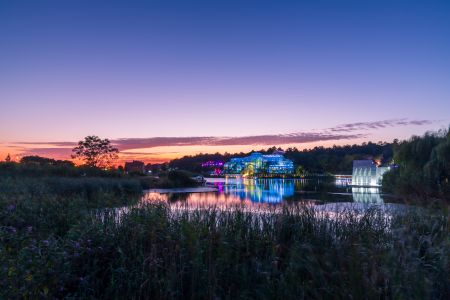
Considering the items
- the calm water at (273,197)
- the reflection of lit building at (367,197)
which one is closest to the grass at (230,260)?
the calm water at (273,197)

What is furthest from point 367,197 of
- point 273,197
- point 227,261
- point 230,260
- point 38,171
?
point 227,261

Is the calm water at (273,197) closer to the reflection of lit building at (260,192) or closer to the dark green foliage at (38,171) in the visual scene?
the reflection of lit building at (260,192)

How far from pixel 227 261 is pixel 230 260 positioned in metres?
0.13

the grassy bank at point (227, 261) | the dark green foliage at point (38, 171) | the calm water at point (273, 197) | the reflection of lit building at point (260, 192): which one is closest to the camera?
the grassy bank at point (227, 261)

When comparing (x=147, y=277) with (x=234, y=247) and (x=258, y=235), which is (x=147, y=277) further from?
(x=258, y=235)

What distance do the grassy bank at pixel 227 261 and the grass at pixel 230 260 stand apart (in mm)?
17

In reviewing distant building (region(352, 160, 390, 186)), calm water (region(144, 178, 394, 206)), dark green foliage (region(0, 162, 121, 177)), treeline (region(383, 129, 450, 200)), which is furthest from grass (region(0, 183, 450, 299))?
distant building (region(352, 160, 390, 186))

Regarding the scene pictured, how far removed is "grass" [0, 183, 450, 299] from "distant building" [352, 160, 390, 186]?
5987cm

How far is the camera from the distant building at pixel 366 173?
65438mm

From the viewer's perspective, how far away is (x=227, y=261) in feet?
20.2

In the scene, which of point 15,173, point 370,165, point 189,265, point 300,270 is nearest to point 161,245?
point 189,265

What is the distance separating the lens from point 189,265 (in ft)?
19.3

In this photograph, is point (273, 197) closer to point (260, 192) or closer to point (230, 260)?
point (260, 192)

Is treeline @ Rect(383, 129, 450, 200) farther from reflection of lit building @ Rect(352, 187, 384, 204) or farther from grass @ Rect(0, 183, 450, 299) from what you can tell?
grass @ Rect(0, 183, 450, 299)
